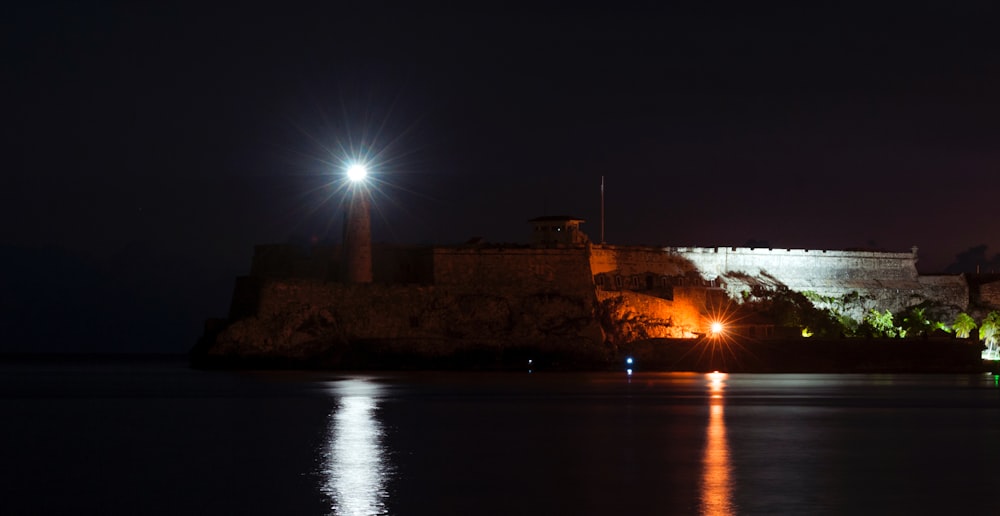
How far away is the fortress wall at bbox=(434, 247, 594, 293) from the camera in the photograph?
62.6 metres

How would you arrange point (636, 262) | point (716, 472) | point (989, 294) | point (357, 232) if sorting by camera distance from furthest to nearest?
point (989, 294) < point (636, 262) < point (357, 232) < point (716, 472)

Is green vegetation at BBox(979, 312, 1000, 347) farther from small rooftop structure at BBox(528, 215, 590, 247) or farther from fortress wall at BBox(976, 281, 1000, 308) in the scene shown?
small rooftop structure at BBox(528, 215, 590, 247)

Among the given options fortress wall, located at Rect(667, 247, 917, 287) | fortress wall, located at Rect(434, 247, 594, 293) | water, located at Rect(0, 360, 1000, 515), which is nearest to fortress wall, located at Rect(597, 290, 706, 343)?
fortress wall, located at Rect(434, 247, 594, 293)

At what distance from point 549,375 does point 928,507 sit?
41681 mm

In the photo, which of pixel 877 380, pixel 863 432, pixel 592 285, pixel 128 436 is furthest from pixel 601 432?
pixel 592 285

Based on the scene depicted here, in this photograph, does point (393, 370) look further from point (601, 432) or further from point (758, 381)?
point (601, 432)

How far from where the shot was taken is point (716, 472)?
19.9 meters

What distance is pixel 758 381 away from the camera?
54656 mm

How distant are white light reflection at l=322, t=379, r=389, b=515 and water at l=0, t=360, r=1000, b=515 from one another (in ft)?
0.17

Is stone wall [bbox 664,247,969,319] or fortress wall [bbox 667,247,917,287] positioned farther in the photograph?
stone wall [bbox 664,247,969,319]

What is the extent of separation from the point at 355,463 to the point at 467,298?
134ft

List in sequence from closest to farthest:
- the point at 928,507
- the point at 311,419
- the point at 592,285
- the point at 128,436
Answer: the point at 928,507, the point at 128,436, the point at 311,419, the point at 592,285

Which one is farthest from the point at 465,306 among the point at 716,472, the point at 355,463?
the point at 716,472

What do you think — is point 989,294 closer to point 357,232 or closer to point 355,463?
point 357,232
